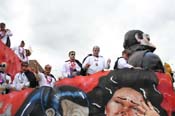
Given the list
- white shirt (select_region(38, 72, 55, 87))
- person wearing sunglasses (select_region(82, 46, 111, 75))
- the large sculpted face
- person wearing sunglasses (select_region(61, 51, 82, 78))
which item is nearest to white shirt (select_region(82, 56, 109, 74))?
person wearing sunglasses (select_region(82, 46, 111, 75))

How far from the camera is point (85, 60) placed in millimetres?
9539

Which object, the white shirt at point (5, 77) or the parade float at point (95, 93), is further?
the white shirt at point (5, 77)

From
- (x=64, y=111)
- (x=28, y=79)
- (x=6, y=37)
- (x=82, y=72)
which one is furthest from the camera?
(x=6, y=37)

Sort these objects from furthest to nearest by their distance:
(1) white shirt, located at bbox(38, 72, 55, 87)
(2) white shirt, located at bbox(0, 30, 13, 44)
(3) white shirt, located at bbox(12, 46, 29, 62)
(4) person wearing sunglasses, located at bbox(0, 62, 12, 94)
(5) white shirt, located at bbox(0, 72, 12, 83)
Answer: (3) white shirt, located at bbox(12, 46, 29, 62) < (2) white shirt, located at bbox(0, 30, 13, 44) < (5) white shirt, located at bbox(0, 72, 12, 83) < (1) white shirt, located at bbox(38, 72, 55, 87) < (4) person wearing sunglasses, located at bbox(0, 62, 12, 94)

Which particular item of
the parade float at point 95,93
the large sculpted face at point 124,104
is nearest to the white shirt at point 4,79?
the parade float at point 95,93

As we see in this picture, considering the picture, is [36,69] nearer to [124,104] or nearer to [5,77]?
[5,77]

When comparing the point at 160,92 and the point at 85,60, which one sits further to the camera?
the point at 85,60

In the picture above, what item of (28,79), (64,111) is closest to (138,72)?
(64,111)

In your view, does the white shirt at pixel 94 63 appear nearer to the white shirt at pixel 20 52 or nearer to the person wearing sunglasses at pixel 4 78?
the person wearing sunglasses at pixel 4 78

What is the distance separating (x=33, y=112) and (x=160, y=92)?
4.62 feet

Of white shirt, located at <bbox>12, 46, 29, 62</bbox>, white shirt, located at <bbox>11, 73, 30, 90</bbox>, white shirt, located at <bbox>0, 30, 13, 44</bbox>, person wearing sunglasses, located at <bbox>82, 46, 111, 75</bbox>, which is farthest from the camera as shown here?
white shirt, located at <bbox>12, 46, 29, 62</bbox>

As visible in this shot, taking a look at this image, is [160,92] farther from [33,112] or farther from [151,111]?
[33,112]

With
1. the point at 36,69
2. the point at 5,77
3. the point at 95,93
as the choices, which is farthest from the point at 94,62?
the point at 95,93

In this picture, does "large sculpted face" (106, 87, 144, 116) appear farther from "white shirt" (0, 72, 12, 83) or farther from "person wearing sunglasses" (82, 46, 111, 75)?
"person wearing sunglasses" (82, 46, 111, 75)
